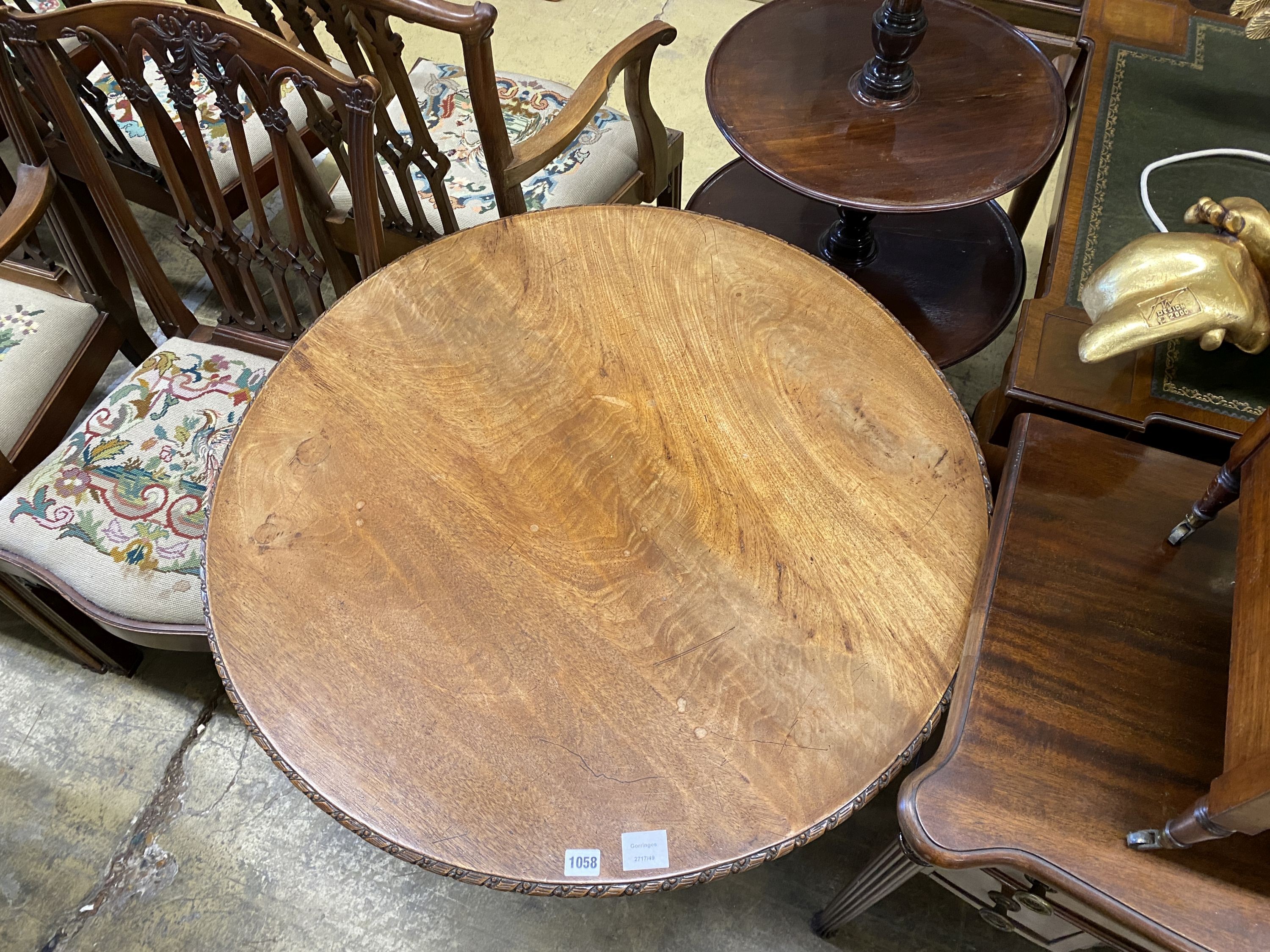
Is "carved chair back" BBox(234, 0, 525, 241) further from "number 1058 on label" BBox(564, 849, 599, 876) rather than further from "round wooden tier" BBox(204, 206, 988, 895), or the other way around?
"number 1058 on label" BBox(564, 849, 599, 876)

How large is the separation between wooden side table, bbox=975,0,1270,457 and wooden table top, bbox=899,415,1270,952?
7 centimetres

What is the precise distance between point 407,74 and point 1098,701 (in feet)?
4.53

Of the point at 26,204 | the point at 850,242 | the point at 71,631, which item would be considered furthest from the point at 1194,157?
the point at 71,631

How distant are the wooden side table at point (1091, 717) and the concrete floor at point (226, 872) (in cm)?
35

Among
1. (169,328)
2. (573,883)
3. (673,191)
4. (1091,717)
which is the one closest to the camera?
(573,883)

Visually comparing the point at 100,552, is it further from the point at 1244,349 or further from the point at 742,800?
the point at 1244,349

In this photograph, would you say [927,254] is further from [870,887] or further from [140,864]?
[140,864]

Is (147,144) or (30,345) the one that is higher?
(147,144)

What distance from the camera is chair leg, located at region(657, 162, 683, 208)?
76.4 inches

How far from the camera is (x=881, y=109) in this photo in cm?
150

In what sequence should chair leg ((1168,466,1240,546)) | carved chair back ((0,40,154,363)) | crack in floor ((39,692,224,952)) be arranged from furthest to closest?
1. crack in floor ((39,692,224,952))
2. carved chair back ((0,40,154,363))
3. chair leg ((1168,466,1240,546))

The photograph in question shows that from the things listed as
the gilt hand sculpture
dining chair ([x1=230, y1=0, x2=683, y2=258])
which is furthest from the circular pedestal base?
the gilt hand sculpture

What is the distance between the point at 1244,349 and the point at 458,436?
107 centimetres

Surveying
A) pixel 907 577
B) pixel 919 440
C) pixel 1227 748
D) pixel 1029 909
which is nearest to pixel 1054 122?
A: pixel 919 440
